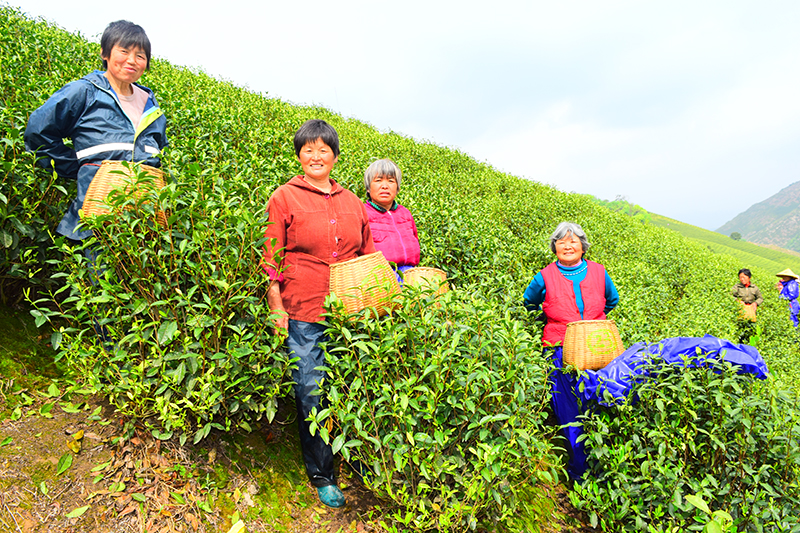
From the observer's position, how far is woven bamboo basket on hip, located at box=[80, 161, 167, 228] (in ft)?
6.85

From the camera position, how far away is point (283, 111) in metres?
7.92

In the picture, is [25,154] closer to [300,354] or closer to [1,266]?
[1,266]

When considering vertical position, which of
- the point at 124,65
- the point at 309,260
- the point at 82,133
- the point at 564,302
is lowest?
the point at 564,302

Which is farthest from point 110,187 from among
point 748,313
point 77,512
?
point 748,313

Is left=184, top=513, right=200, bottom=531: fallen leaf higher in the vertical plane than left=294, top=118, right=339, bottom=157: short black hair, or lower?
lower

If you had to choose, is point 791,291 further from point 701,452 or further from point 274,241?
point 274,241

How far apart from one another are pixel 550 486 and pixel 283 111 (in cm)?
750

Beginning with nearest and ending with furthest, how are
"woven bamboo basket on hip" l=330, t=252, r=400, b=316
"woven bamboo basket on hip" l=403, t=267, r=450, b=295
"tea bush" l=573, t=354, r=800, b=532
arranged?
"woven bamboo basket on hip" l=330, t=252, r=400, b=316
"tea bush" l=573, t=354, r=800, b=532
"woven bamboo basket on hip" l=403, t=267, r=450, b=295

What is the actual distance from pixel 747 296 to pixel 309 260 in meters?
11.9

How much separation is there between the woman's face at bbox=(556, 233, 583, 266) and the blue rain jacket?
3190mm

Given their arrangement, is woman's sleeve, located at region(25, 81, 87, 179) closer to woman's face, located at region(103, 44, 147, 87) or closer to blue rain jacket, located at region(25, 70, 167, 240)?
blue rain jacket, located at region(25, 70, 167, 240)

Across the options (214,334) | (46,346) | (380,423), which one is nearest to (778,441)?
(380,423)

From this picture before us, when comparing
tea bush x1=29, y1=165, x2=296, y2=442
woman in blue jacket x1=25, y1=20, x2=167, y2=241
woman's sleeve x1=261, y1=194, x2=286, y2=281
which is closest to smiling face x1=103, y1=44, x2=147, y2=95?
woman in blue jacket x1=25, y1=20, x2=167, y2=241

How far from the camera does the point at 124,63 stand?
8.48ft
